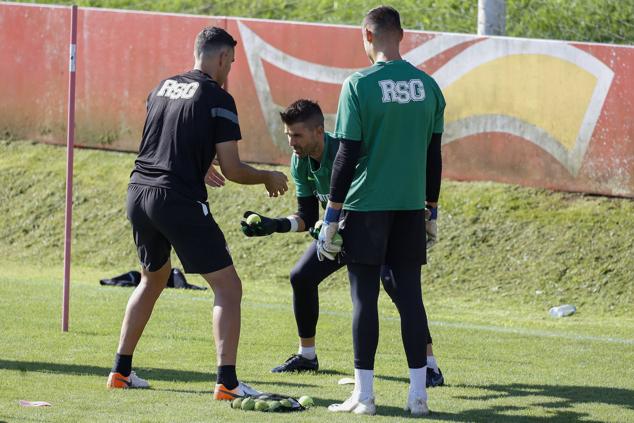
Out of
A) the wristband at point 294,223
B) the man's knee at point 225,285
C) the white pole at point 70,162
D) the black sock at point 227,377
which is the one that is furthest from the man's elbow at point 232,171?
the white pole at point 70,162

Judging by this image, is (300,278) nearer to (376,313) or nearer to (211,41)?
(376,313)

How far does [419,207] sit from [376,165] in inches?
13.9

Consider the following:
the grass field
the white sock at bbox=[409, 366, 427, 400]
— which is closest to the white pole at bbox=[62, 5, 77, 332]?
the grass field

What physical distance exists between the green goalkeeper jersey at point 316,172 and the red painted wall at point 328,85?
21.0 feet

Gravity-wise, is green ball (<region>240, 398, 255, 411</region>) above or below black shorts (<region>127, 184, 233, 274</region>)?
below

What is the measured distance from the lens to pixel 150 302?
7469 millimetres

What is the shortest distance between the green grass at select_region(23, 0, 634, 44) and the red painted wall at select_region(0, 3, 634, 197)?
2257 millimetres

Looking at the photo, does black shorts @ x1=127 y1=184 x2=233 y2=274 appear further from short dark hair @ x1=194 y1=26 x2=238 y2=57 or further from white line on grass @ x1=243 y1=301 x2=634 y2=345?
white line on grass @ x1=243 y1=301 x2=634 y2=345

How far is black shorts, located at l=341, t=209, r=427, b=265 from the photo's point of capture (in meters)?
6.71

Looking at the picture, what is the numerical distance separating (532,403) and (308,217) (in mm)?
1873

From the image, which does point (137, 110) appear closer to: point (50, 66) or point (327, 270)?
point (50, 66)

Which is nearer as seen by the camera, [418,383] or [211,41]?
[418,383]

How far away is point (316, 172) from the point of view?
773 centimetres

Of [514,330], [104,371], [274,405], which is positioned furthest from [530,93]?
[274,405]
